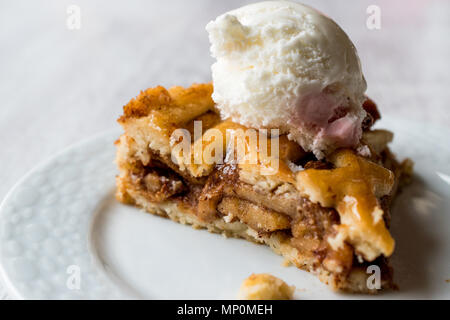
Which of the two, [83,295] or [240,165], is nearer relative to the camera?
[83,295]

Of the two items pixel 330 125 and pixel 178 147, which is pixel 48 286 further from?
pixel 330 125

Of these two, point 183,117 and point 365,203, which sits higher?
point 183,117

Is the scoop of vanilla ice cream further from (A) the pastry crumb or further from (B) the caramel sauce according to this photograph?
(A) the pastry crumb

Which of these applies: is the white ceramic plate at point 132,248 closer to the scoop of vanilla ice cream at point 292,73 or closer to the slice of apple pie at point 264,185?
the slice of apple pie at point 264,185

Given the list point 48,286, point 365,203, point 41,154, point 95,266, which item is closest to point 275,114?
point 365,203

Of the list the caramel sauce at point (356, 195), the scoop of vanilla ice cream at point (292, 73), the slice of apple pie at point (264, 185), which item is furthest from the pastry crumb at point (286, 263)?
the scoop of vanilla ice cream at point (292, 73)

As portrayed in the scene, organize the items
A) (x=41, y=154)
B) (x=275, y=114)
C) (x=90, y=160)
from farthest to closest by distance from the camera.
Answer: (x=41, y=154) < (x=90, y=160) < (x=275, y=114)

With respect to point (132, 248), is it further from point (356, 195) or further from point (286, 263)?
point (356, 195)
